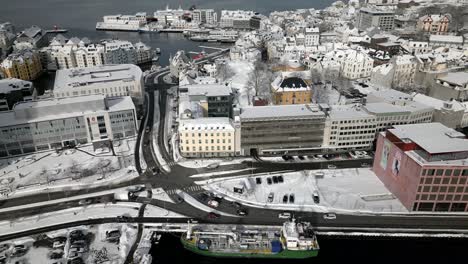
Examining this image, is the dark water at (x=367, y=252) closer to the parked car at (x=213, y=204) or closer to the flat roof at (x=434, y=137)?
the parked car at (x=213, y=204)

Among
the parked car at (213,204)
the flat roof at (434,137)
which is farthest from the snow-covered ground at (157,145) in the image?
the flat roof at (434,137)

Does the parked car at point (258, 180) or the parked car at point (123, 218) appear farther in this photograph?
the parked car at point (258, 180)

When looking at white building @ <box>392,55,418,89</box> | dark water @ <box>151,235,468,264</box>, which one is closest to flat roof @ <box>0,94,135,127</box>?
dark water @ <box>151,235,468,264</box>

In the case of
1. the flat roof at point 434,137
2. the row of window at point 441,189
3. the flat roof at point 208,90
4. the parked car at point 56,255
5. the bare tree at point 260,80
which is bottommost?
the parked car at point 56,255

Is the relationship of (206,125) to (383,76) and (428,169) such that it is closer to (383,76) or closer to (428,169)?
(428,169)

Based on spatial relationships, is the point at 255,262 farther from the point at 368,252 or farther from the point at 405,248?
the point at 405,248
